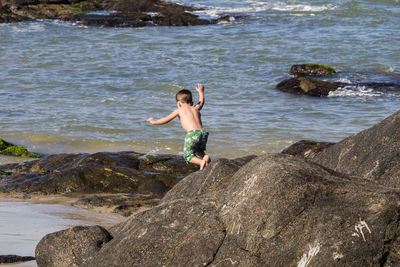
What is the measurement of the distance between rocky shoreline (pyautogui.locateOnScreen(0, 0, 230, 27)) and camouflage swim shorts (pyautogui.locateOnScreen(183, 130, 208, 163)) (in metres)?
25.4

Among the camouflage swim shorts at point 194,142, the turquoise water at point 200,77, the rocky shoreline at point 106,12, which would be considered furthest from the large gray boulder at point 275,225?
the rocky shoreline at point 106,12

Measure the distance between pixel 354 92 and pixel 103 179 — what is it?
37.2ft

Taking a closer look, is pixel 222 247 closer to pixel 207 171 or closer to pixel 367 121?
pixel 207 171

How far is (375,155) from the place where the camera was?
21.0ft

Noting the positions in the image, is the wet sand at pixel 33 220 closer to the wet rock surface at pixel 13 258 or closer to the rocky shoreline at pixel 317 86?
the wet rock surface at pixel 13 258

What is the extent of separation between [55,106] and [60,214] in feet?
33.4

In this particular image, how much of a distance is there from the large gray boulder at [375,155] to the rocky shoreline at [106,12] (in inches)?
1057

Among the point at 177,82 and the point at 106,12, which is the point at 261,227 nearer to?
the point at 177,82

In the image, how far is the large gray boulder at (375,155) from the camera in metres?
6.20

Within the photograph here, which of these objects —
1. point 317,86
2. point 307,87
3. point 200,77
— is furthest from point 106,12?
point 317,86

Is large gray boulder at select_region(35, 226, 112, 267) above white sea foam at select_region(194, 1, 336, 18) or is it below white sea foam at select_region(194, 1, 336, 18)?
below

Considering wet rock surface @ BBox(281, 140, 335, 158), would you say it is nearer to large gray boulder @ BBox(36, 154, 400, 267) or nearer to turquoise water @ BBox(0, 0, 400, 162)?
turquoise water @ BBox(0, 0, 400, 162)

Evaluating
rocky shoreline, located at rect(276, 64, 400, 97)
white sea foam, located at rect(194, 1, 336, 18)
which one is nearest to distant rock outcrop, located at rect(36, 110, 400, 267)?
rocky shoreline, located at rect(276, 64, 400, 97)

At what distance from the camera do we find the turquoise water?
1488 cm
